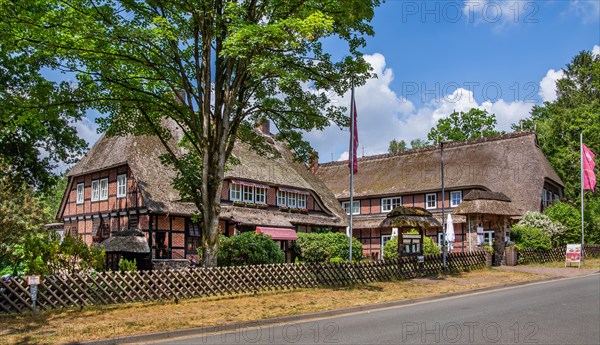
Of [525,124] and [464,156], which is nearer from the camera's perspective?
[464,156]

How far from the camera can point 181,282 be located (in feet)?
49.6

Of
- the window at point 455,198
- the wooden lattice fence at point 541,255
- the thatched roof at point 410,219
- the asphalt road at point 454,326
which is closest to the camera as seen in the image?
the asphalt road at point 454,326

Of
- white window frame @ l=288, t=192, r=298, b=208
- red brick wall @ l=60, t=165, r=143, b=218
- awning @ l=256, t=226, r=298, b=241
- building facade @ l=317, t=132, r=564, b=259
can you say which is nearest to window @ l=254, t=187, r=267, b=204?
white window frame @ l=288, t=192, r=298, b=208

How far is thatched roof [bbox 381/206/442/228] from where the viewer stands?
22.7 m

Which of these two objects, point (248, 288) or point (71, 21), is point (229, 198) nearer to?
point (248, 288)

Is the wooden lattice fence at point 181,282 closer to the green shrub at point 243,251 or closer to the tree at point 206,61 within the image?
the tree at point 206,61

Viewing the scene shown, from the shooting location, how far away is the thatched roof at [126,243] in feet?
69.0

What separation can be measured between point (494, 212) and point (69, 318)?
71.1 ft

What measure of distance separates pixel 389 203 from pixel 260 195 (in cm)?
1311

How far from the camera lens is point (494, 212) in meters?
27.1

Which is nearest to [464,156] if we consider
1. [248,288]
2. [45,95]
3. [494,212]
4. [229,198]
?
[494,212]

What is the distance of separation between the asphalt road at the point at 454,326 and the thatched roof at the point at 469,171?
25226 millimetres

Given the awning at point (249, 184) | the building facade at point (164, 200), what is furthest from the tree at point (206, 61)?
the awning at point (249, 184)

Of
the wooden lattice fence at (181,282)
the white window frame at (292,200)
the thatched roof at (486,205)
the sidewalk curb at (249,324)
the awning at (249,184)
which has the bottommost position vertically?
the sidewalk curb at (249,324)
